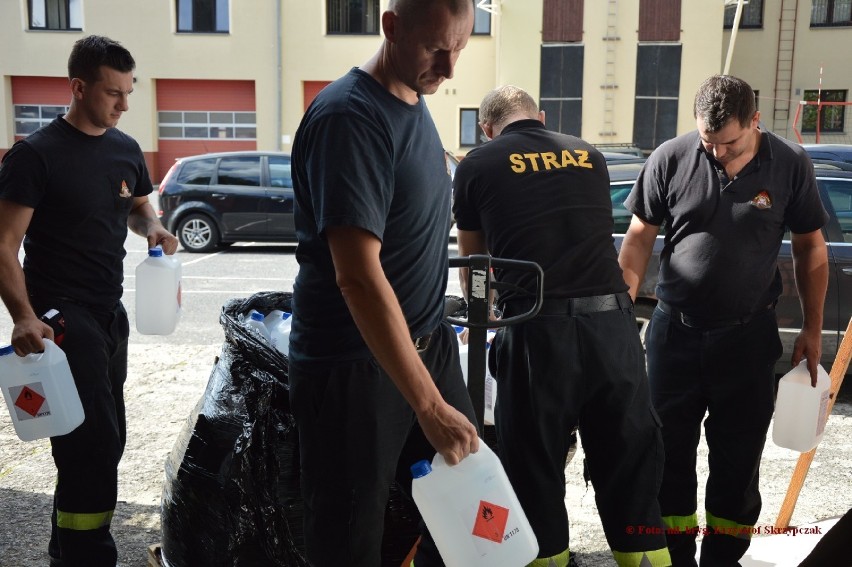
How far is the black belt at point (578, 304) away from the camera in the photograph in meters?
2.90

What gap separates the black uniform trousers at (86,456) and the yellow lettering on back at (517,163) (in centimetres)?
157

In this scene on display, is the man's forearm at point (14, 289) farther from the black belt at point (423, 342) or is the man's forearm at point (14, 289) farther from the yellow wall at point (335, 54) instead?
the yellow wall at point (335, 54)

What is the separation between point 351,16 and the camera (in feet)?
91.7

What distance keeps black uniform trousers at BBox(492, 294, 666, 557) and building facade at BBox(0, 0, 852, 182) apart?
21.5 meters

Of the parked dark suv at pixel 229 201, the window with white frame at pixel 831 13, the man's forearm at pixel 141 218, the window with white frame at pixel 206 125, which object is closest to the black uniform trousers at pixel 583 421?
the man's forearm at pixel 141 218

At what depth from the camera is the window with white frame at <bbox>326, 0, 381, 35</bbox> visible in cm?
2780

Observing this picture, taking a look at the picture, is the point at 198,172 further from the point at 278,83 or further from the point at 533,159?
the point at 278,83

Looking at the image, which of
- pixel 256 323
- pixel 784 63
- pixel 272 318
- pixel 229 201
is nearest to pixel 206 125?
pixel 229 201

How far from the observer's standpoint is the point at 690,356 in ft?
11.0

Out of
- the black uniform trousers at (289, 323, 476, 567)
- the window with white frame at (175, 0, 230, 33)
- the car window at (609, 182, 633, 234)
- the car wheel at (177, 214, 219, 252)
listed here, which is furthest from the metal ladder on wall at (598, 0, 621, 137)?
the black uniform trousers at (289, 323, 476, 567)

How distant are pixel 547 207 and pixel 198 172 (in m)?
12.1

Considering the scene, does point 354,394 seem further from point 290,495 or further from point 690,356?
point 690,356

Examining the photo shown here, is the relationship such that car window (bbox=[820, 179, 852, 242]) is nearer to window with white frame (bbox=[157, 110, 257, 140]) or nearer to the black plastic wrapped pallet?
the black plastic wrapped pallet

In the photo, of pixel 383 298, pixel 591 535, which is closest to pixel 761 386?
pixel 591 535
